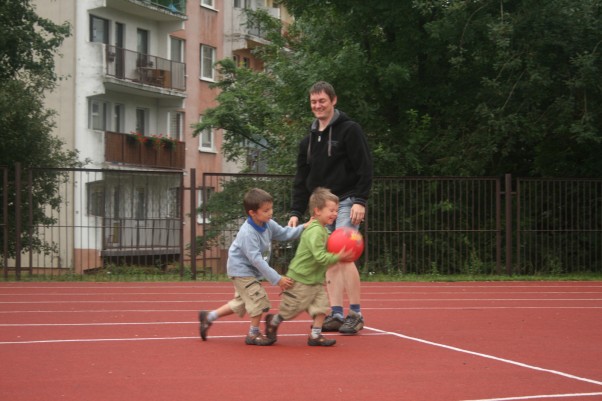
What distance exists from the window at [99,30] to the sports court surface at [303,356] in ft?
89.8

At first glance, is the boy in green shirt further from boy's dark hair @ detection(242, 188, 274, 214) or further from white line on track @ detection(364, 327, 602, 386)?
white line on track @ detection(364, 327, 602, 386)

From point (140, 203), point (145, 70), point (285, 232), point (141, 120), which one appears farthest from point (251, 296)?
point (141, 120)

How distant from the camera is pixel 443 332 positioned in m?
9.70

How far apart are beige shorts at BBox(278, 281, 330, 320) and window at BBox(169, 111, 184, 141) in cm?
3625

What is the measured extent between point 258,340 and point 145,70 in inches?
1340

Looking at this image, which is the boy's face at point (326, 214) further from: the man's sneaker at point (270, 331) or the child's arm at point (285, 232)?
the man's sneaker at point (270, 331)

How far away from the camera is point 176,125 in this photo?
4466 cm

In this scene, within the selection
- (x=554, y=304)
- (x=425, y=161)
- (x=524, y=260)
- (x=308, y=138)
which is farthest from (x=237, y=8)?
(x=308, y=138)

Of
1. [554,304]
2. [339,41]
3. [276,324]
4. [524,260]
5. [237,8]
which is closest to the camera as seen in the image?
[276,324]

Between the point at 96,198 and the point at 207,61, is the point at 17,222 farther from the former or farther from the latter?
the point at 207,61

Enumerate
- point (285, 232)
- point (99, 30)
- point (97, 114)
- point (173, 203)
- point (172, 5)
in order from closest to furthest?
point (285, 232) → point (173, 203) → point (99, 30) → point (97, 114) → point (172, 5)

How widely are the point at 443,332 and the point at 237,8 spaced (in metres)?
40.2

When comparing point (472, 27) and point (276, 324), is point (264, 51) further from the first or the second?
point (276, 324)

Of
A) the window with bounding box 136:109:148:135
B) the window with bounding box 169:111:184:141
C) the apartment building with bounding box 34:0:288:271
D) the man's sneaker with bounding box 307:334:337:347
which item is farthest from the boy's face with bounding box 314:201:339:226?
the window with bounding box 169:111:184:141
